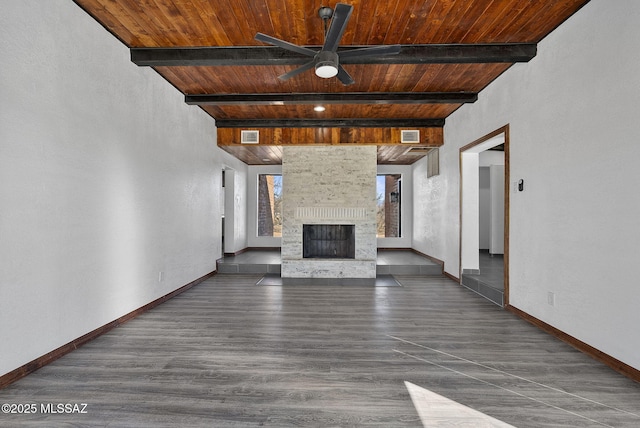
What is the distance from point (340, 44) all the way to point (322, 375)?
3.33m

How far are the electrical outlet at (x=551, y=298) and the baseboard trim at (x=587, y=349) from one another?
239 millimetres

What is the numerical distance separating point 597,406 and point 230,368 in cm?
259

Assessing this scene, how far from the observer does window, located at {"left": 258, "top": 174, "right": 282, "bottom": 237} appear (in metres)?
9.46

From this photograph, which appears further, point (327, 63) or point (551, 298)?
point (551, 298)

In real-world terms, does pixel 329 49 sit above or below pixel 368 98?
below

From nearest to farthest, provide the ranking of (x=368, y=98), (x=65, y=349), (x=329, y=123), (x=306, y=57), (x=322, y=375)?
(x=322, y=375) < (x=65, y=349) < (x=306, y=57) < (x=368, y=98) < (x=329, y=123)

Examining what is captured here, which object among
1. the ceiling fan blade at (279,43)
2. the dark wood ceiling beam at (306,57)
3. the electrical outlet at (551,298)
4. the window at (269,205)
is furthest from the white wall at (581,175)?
the window at (269,205)

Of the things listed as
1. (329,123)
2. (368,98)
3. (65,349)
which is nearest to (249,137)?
(329,123)

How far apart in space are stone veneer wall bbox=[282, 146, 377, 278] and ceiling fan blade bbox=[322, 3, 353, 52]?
11.7 feet

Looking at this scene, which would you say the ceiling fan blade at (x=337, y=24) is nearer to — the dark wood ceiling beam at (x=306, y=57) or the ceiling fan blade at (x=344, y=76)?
the ceiling fan blade at (x=344, y=76)

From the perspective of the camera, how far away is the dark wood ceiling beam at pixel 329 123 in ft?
20.3

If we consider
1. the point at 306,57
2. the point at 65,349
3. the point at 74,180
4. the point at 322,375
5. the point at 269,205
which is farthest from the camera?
the point at 269,205

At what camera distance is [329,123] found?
619cm

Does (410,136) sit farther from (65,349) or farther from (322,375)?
(65,349)
